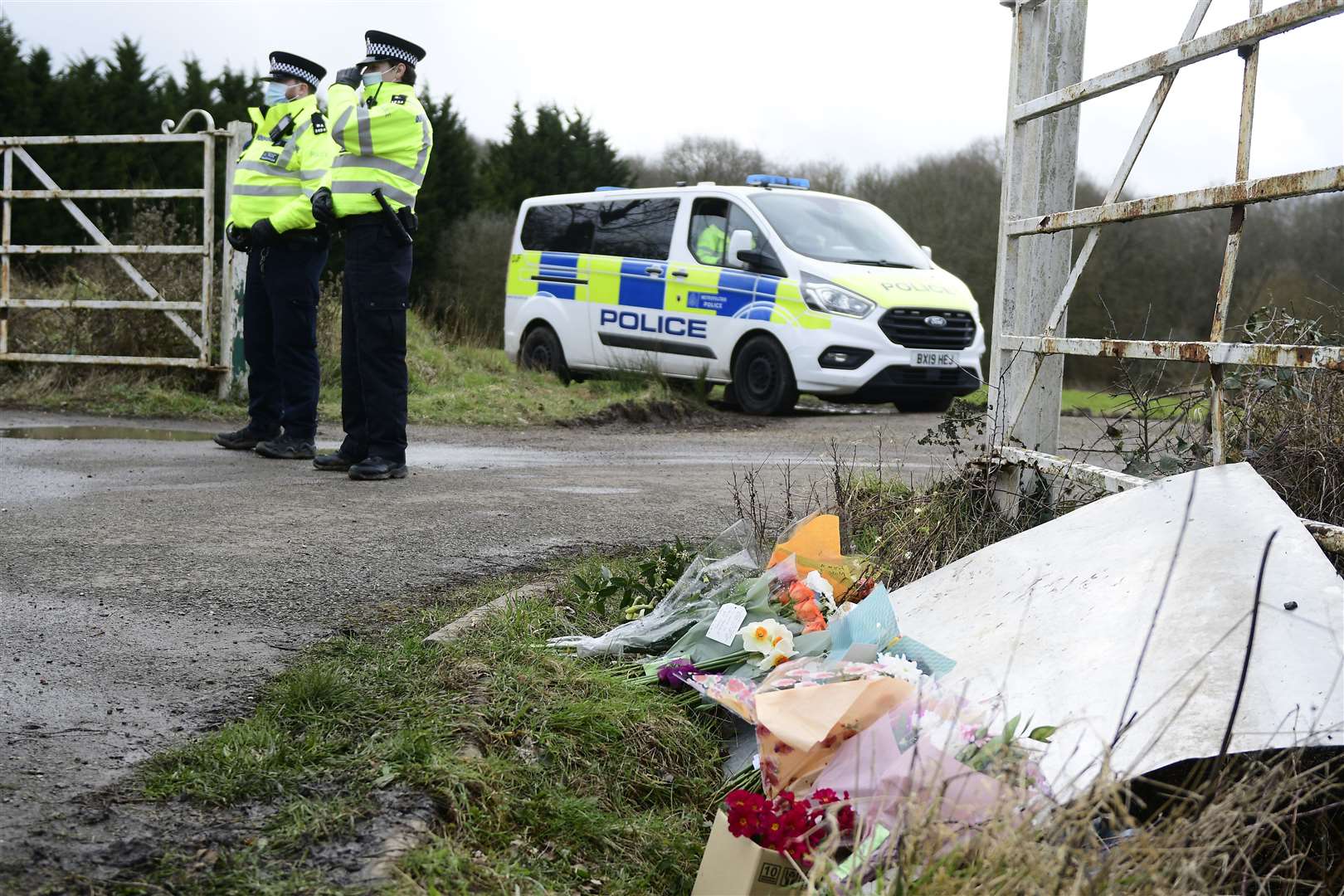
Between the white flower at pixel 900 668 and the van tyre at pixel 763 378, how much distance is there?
7.92 m

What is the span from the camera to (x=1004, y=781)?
209 cm

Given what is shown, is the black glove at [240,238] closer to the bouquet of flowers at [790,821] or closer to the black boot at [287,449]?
the black boot at [287,449]

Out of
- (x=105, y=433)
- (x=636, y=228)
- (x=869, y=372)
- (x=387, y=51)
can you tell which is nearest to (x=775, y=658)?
(x=387, y=51)

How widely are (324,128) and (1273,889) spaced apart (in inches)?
237

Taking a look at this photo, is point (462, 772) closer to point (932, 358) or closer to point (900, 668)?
point (900, 668)

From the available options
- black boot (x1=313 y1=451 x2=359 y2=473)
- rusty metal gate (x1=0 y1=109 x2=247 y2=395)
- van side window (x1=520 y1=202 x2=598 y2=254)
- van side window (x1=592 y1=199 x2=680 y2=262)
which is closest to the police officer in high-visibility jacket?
black boot (x1=313 y1=451 x2=359 y2=473)

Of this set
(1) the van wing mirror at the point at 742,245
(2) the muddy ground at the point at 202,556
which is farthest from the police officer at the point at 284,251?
(1) the van wing mirror at the point at 742,245

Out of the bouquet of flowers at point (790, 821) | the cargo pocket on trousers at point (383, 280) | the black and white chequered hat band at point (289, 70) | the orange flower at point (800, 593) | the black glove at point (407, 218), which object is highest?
the black and white chequered hat band at point (289, 70)

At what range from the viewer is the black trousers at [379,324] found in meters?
6.09

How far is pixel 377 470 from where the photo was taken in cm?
610

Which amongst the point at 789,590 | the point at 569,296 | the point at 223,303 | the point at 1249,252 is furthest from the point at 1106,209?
the point at 569,296

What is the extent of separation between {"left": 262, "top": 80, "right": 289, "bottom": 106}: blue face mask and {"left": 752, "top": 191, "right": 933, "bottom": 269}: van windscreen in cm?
466

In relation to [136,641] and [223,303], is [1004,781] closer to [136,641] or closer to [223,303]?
[136,641]

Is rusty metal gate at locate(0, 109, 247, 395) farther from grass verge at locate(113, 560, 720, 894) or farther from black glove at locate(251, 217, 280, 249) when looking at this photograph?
grass verge at locate(113, 560, 720, 894)
